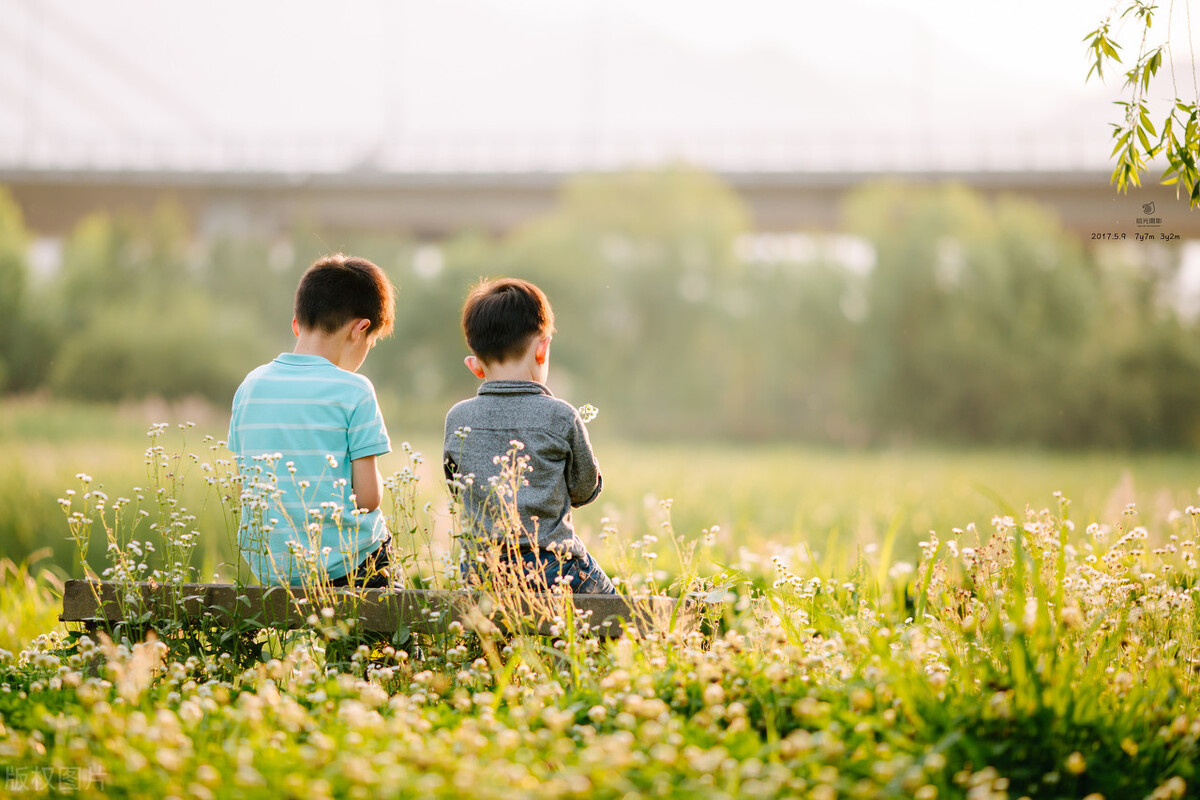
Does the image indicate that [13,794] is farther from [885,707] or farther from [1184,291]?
[1184,291]

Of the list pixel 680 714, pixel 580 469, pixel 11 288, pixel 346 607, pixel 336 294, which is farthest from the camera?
pixel 11 288

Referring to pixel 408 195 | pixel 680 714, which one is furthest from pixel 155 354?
pixel 680 714

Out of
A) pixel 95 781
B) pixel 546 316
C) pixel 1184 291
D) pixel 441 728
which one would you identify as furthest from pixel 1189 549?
pixel 1184 291

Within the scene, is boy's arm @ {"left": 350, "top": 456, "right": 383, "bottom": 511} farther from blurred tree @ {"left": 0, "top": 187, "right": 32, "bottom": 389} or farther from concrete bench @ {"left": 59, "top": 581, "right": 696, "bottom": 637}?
blurred tree @ {"left": 0, "top": 187, "right": 32, "bottom": 389}

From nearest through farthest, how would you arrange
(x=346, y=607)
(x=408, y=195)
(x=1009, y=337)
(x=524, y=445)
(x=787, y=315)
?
1. (x=346, y=607)
2. (x=524, y=445)
3. (x=1009, y=337)
4. (x=787, y=315)
5. (x=408, y=195)

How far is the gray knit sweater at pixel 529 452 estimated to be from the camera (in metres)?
3.09

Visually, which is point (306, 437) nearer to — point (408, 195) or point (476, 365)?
point (476, 365)

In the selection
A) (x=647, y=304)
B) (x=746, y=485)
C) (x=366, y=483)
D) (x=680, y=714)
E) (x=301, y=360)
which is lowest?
(x=746, y=485)

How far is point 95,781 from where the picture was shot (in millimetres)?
1915

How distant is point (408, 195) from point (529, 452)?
28.1m

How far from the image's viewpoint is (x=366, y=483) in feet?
10.3

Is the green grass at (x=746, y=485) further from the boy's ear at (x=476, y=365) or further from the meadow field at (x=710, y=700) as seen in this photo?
the boy's ear at (x=476, y=365)

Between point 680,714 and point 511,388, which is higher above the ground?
point 511,388

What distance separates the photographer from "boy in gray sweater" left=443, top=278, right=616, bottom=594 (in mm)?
3057
